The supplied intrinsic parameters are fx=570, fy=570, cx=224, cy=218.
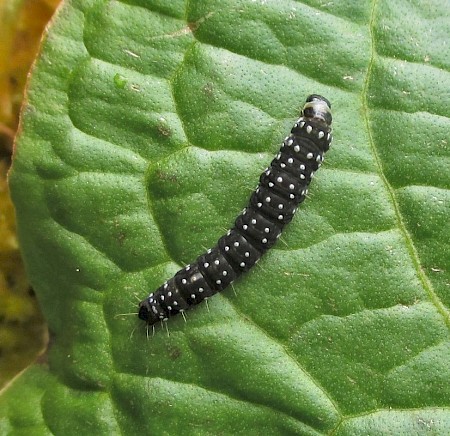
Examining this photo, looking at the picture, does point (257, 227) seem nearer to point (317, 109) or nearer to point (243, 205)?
point (243, 205)

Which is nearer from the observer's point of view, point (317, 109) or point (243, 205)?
point (317, 109)

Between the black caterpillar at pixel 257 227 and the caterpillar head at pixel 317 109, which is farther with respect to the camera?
the black caterpillar at pixel 257 227

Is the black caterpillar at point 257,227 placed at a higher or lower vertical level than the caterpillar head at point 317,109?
lower

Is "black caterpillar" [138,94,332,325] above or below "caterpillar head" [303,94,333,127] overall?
below

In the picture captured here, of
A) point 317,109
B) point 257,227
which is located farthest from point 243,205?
point 317,109
